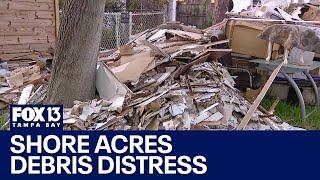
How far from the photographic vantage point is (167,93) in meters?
5.19

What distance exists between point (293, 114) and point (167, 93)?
2476 millimetres

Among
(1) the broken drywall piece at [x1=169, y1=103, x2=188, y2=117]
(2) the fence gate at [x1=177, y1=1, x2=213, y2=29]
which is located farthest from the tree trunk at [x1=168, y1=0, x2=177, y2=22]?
(1) the broken drywall piece at [x1=169, y1=103, x2=188, y2=117]

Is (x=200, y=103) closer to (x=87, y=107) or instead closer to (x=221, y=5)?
(x=87, y=107)

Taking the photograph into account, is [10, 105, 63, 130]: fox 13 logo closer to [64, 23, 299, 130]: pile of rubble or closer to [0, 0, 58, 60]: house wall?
[64, 23, 299, 130]: pile of rubble

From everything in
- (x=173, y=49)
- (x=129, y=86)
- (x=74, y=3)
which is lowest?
(x=129, y=86)

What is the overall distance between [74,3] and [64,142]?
2.06 metres

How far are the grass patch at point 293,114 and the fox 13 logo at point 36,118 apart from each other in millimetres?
3559

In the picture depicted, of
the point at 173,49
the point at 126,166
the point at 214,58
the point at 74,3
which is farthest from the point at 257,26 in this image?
the point at 126,166

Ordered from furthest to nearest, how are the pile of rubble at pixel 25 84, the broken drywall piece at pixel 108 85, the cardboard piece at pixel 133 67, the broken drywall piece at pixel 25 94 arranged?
the pile of rubble at pixel 25 84 → the broken drywall piece at pixel 25 94 → the cardboard piece at pixel 133 67 → the broken drywall piece at pixel 108 85

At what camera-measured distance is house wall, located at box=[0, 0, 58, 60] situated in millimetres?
8963

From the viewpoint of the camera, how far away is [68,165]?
334 centimetres

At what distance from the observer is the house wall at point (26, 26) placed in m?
8.96

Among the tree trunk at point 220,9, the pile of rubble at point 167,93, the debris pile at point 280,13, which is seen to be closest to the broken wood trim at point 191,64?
the pile of rubble at point 167,93

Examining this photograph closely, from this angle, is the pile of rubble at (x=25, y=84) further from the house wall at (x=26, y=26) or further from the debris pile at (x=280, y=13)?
the debris pile at (x=280, y=13)
